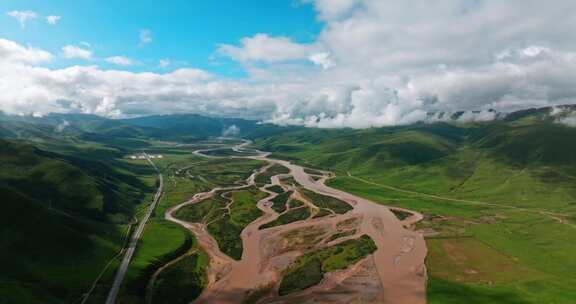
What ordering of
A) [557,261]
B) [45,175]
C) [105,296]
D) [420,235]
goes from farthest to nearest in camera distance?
[45,175]
[420,235]
[557,261]
[105,296]

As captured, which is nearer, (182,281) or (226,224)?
(182,281)

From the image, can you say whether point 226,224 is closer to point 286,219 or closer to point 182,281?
point 286,219

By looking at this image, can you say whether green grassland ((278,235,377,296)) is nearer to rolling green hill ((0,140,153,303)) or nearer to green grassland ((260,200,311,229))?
green grassland ((260,200,311,229))

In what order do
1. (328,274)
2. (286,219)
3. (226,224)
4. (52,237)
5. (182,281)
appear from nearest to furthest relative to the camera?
(182,281) < (328,274) < (52,237) < (226,224) < (286,219)

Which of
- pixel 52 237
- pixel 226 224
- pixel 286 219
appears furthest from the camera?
pixel 286 219

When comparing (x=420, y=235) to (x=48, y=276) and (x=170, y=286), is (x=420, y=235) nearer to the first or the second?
(x=170, y=286)

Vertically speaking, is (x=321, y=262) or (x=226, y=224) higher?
(x=321, y=262)

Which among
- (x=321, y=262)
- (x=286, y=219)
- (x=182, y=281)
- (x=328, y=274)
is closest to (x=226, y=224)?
(x=286, y=219)

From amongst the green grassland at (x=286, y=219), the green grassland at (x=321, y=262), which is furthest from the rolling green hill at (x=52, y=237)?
the green grassland at (x=286, y=219)

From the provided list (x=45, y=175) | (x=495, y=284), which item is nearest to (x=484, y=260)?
(x=495, y=284)

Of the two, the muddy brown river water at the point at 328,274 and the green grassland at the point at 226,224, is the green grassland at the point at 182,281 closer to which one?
the muddy brown river water at the point at 328,274
